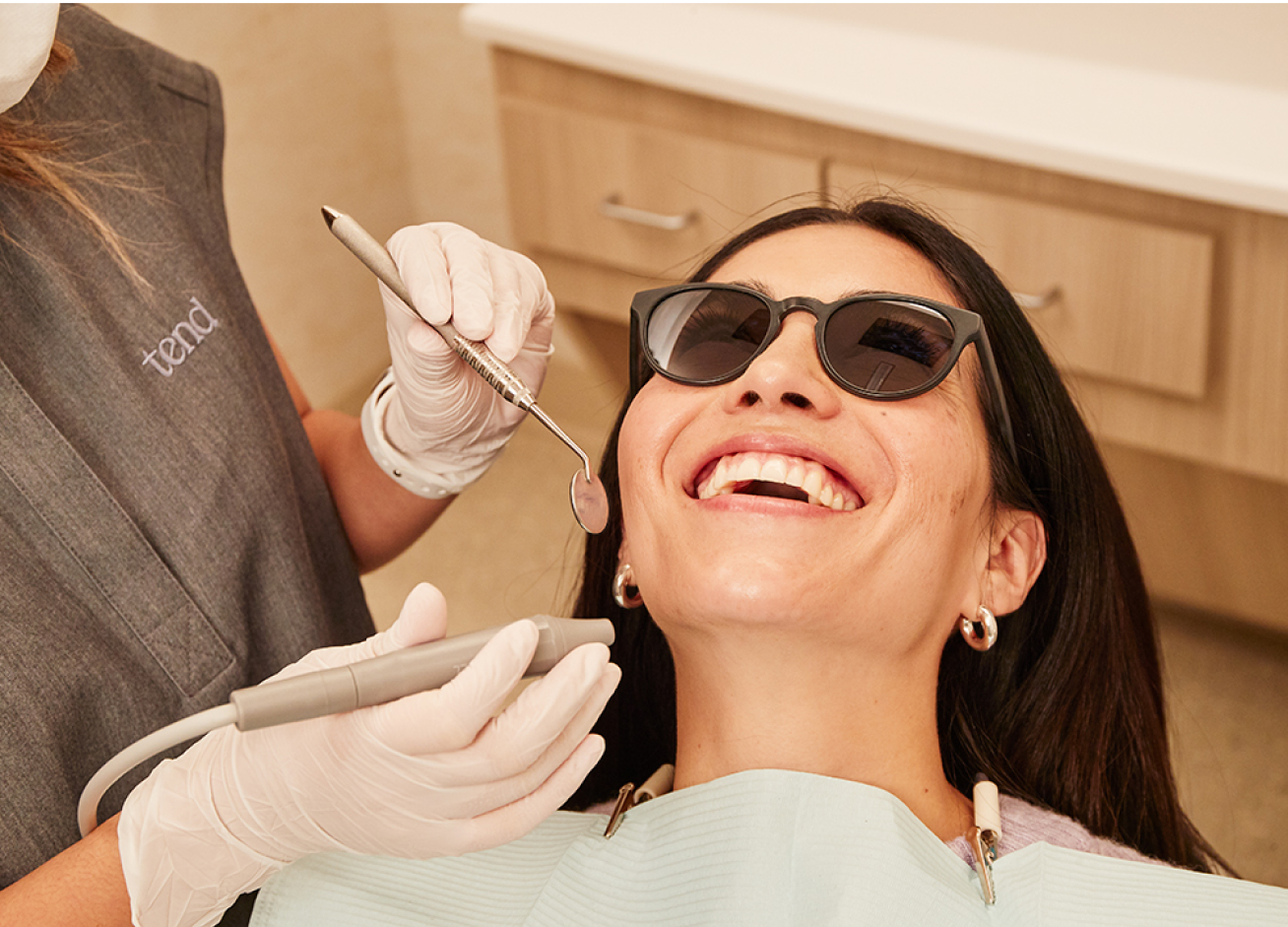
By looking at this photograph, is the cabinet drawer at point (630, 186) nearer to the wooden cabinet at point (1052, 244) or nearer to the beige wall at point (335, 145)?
the wooden cabinet at point (1052, 244)

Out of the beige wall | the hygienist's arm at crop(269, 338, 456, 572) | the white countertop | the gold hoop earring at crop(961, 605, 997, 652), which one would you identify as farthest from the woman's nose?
the beige wall

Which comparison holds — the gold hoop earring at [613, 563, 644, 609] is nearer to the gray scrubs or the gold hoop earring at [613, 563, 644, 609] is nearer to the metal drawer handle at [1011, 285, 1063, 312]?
the gray scrubs

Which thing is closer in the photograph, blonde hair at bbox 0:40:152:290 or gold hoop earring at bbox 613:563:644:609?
blonde hair at bbox 0:40:152:290

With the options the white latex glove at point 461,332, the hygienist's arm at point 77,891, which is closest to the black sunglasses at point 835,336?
the white latex glove at point 461,332

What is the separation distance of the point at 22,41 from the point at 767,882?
3.14 ft

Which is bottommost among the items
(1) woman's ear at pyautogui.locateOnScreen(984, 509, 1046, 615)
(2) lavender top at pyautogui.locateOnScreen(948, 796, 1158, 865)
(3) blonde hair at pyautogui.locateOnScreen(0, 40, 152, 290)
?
(2) lavender top at pyautogui.locateOnScreen(948, 796, 1158, 865)

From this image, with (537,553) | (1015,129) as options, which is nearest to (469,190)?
(537,553)

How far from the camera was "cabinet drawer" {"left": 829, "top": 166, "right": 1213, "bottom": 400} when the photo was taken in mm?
1826

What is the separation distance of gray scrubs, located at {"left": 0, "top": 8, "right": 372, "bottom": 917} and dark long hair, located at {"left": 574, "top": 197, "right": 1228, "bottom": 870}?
15.1 inches

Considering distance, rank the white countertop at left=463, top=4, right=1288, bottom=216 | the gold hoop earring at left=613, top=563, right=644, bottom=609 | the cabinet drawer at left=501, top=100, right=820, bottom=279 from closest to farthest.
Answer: the gold hoop earring at left=613, top=563, right=644, bottom=609 → the white countertop at left=463, top=4, right=1288, bottom=216 → the cabinet drawer at left=501, top=100, right=820, bottom=279

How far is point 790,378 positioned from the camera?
46.2 inches

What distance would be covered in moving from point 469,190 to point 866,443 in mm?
2353

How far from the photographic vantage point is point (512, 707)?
0.97m

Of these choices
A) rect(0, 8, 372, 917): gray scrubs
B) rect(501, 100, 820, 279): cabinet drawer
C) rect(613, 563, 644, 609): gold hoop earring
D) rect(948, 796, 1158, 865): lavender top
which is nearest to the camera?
rect(0, 8, 372, 917): gray scrubs
